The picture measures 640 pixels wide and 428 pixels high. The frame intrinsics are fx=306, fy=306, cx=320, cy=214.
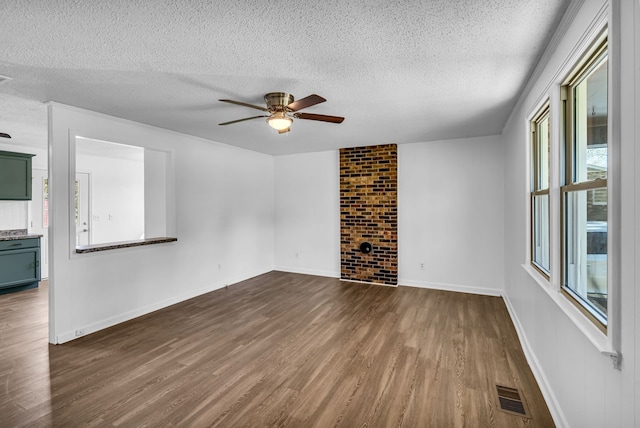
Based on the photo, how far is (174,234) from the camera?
171 inches

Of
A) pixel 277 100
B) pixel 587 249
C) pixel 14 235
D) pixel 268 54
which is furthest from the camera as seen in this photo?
pixel 14 235

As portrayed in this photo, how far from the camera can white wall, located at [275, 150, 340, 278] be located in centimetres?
586

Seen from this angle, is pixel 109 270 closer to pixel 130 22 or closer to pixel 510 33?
pixel 130 22

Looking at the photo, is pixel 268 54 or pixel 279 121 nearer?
pixel 268 54

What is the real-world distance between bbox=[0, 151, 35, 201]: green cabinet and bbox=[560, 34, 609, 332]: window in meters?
7.17

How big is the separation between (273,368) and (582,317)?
217cm

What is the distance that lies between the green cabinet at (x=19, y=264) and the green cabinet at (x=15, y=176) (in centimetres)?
76

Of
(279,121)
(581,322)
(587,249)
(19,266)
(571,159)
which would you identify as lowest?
(19,266)

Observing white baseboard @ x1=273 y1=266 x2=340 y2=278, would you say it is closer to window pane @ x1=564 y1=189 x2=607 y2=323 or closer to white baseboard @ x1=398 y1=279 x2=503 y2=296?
white baseboard @ x1=398 y1=279 x2=503 y2=296

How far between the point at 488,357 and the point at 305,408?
5.73 ft

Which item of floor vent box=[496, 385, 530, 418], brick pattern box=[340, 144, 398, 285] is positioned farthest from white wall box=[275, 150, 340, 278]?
floor vent box=[496, 385, 530, 418]

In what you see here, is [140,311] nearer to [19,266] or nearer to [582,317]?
[19,266]

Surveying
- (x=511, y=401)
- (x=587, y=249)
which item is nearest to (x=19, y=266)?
(x=511, y=401)

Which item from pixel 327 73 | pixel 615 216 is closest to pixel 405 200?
pixel 327 73
